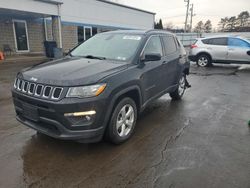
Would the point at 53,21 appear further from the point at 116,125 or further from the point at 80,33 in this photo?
the point at 116,125

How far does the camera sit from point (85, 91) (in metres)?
2.86

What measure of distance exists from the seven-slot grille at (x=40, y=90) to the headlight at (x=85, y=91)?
15 centimetres

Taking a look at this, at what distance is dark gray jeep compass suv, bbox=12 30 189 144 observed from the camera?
2848 millimetres

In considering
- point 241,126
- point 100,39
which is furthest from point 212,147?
point 100,39

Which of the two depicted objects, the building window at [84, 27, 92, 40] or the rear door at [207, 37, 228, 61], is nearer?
the rear door at [207, 37, 228, 61]

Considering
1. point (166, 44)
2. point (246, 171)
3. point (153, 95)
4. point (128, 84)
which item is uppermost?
point (166, 44)

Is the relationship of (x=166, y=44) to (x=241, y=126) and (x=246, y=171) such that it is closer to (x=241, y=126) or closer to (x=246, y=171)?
(x=241, y=126)

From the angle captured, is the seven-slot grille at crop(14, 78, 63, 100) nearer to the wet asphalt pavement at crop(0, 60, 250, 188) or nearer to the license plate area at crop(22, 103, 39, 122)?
the license plate area at crop(22, 103, 39, 122)

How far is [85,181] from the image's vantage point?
8.76 ft

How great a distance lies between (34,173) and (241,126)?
3.89 m

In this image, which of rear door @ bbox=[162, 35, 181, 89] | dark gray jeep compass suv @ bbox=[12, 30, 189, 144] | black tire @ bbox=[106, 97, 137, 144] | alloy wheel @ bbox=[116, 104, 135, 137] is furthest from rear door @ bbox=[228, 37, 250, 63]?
black tire @ bbox=[106, 97, 137, 144]

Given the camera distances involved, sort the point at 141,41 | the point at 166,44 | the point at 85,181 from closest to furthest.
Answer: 1. the point at 85,181
2. the point at 141,41
3. the point at 166,44

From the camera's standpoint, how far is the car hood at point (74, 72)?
114 inches

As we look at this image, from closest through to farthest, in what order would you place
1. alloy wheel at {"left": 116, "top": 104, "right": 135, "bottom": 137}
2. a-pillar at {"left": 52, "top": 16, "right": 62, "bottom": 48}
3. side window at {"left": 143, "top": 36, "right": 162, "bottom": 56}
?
alloy wheel at {"left": 116, "top": 104, "right": 135, "bottom": 137} < side window at {"left": 143, "top": 36, "right": 162, "bottom": 56} < a-pillar at {"left": 52, "top": 16, "right": 62, "bottom": 48}
